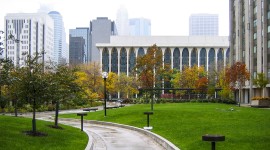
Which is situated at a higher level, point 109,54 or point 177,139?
point 109,54

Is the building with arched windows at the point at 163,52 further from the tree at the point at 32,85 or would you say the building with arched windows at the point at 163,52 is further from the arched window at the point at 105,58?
the tree at the point at 32,85

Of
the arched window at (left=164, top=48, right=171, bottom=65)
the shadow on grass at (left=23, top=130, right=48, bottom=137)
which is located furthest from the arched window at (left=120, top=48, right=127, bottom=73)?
the shadow on grass at (left=23, top=130, right=48, bottom=137)

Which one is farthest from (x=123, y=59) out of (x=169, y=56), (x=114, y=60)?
(x=169, y=56)

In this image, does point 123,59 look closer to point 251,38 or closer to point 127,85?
point 127,85

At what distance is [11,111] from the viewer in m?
46.7

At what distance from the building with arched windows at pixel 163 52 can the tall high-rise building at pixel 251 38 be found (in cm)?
7445

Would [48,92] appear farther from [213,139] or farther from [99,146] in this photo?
[213,139]

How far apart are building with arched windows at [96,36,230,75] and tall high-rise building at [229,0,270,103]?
74453 millimetres

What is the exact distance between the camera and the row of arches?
156 m

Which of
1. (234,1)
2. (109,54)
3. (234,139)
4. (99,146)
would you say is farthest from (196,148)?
(109,54)

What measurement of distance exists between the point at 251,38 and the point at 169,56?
299ft

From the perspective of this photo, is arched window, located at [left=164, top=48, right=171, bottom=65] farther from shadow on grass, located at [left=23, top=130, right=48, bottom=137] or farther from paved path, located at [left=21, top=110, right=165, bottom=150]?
shadow on grass, located at [left=23, top=130, right=48, bottom=137]

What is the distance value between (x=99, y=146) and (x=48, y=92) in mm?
3581

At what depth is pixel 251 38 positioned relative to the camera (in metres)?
67.2
